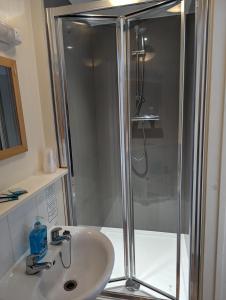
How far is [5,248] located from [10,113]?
0.66 m

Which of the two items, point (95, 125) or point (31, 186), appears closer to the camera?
point (31, 186)

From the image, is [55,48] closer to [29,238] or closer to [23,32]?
[23,32]

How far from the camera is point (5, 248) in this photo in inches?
38.3

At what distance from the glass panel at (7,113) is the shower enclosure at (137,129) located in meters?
0.37

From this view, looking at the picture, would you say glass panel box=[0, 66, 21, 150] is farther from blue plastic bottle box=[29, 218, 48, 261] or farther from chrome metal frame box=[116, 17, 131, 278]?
chrome metal frame box=[116, 17, 131, 278]

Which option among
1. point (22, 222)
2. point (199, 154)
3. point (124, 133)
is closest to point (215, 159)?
point (199, 154)

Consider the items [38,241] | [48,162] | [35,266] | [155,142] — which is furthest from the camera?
[155,142]

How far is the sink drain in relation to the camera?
42.7 inches

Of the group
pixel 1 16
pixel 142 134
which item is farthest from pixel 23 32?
pixel 142 134

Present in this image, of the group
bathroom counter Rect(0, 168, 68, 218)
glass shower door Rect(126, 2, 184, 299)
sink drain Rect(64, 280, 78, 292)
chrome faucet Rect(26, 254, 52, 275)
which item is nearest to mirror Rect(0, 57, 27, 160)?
bathroom counter Rect(0, 168, 68, 218)

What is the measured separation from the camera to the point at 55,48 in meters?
1.35

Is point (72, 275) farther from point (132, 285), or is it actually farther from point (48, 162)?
point (132, 285)

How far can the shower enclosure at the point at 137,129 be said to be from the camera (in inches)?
50.4

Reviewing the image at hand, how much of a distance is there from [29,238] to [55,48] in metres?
1.17
